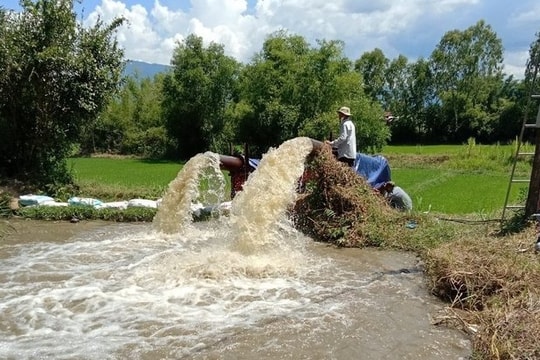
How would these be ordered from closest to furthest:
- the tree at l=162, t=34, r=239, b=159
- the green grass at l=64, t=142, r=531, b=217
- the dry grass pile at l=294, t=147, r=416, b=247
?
the dry grass pile at l=294, t=147, r=416, b=247, the green grass at l=64, t=142, r=531, b=217, the tree at l=162, t=34, r=239, b=159

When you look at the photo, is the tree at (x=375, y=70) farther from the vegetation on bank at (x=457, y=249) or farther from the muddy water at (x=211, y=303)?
the muddy water at (x=211, y=303)

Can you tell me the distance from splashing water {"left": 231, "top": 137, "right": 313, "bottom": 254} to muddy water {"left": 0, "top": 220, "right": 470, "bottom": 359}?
204mm

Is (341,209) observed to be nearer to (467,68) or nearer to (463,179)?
(463,179)

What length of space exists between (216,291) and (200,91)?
23.7 meters

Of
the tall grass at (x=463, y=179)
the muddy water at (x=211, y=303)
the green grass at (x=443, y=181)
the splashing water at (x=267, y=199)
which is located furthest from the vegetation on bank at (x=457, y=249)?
the green grass at (x=443, y=181)

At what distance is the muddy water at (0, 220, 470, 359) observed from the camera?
458 centimetres

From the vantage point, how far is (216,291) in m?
6.01

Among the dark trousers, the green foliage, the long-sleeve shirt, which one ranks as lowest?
the green foliage

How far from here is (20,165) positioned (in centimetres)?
1329

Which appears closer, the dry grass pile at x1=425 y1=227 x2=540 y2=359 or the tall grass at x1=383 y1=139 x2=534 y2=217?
the dry grass pile at x1=425 y1=227 x2=540 y2=359

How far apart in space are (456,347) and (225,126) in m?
25.4

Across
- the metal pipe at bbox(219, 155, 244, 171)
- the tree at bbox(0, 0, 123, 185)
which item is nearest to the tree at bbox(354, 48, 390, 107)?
the tree at bbox(0, 0, 123, 185)

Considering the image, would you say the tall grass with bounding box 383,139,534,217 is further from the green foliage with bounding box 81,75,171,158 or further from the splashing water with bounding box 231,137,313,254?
the green foliage with bounding box 81,75,171,158

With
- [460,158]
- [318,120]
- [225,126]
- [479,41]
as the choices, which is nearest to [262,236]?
[318,120]
